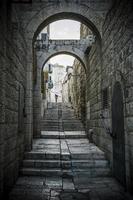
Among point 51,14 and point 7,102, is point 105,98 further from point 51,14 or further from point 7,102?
point 51,14

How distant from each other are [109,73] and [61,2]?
3.29 metres

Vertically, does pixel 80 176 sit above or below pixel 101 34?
below

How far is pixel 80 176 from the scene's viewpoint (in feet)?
16.9

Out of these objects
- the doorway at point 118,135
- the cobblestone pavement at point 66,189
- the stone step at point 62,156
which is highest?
the doorway at point 118,135

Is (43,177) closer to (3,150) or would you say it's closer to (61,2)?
(3,150)

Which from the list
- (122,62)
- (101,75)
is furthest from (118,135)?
(101,75)

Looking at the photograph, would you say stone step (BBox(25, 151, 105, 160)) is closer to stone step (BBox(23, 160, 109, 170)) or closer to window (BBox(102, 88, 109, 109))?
stone step (BBox(23, 160, 109, 170))

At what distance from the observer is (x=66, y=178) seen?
510 cm

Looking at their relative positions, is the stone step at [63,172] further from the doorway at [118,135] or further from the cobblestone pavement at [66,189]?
the doorway at [118,135]

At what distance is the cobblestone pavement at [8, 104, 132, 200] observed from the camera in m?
3.95

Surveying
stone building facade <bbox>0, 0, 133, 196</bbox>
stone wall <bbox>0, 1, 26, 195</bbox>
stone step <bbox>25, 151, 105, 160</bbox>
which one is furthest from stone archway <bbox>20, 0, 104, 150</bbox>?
stone step <bbox>25, 151, 105, 160</bbox>

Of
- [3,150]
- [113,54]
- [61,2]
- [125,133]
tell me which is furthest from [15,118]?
[61,2]

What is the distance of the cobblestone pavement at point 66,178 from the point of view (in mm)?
3953

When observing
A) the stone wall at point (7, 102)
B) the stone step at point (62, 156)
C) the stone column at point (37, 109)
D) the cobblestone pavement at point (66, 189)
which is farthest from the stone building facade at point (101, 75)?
the stone column at point (37, 109)
